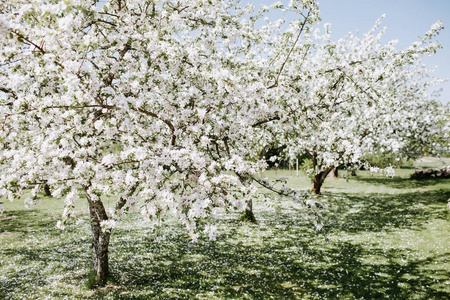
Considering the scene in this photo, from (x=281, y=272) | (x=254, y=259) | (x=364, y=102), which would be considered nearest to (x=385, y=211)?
(x=364, y=102)

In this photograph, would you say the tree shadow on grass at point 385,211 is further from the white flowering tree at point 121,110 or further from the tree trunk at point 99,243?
the tree trunk at point 99,243

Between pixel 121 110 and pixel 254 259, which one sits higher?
pixel 121 110

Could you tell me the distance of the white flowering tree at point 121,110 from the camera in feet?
20.5

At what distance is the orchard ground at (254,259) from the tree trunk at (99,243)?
415 millimetres

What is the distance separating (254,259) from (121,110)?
29.3 ft

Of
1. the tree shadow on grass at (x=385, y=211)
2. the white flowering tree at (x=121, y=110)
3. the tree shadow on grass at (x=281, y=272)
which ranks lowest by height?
the tree shadow on grass at (x=281, y=272)

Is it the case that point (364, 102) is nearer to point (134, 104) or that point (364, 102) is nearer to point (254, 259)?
point (254, 259)

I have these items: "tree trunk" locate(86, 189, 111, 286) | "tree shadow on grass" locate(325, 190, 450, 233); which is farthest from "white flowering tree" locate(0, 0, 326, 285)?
"tree shadow on grass" locate(325, 190, 450, 233)

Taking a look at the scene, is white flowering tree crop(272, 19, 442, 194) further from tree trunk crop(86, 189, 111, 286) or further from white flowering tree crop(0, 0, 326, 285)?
tree trunk crop(86, 189, 111, 286)

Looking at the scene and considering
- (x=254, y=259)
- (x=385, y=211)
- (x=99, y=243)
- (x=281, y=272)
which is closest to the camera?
(x=99, y=243)

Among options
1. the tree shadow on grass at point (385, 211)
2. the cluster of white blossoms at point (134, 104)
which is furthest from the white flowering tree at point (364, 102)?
the tree shadow on grass at point (385, 211)

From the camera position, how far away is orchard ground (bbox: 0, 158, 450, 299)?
9492 mm

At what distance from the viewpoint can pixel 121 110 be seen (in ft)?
20.6

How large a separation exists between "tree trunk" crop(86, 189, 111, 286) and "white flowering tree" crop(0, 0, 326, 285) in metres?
0.04
